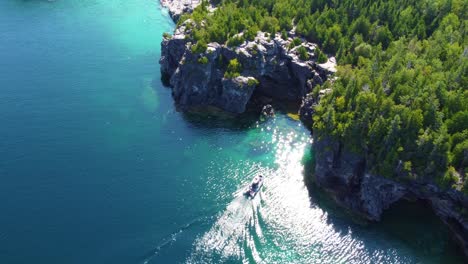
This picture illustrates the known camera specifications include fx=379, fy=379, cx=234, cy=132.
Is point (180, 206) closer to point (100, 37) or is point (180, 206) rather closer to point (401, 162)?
point (401, 162)

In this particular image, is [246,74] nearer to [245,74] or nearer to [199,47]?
[245,74]

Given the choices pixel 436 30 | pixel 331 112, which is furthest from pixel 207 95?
pixel 436 30

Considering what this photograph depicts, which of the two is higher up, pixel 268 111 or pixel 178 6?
pixel 178 6

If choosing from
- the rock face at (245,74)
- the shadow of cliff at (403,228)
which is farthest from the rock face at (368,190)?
the rock face at (245,74)

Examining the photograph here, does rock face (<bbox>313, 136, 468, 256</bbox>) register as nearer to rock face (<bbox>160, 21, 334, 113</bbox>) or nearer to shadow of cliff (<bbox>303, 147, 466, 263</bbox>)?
shadow of cliff (<bbox>303, 147, 466, 263</bbox>)

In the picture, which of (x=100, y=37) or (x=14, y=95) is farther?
(x=100, y=37)

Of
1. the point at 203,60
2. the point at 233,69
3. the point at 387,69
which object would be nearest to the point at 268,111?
the point at 233,69

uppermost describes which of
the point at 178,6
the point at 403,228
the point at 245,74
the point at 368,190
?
the point at 245,74

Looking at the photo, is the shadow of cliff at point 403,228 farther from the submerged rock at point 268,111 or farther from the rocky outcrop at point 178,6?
the rocky outcrop at point 178,6
